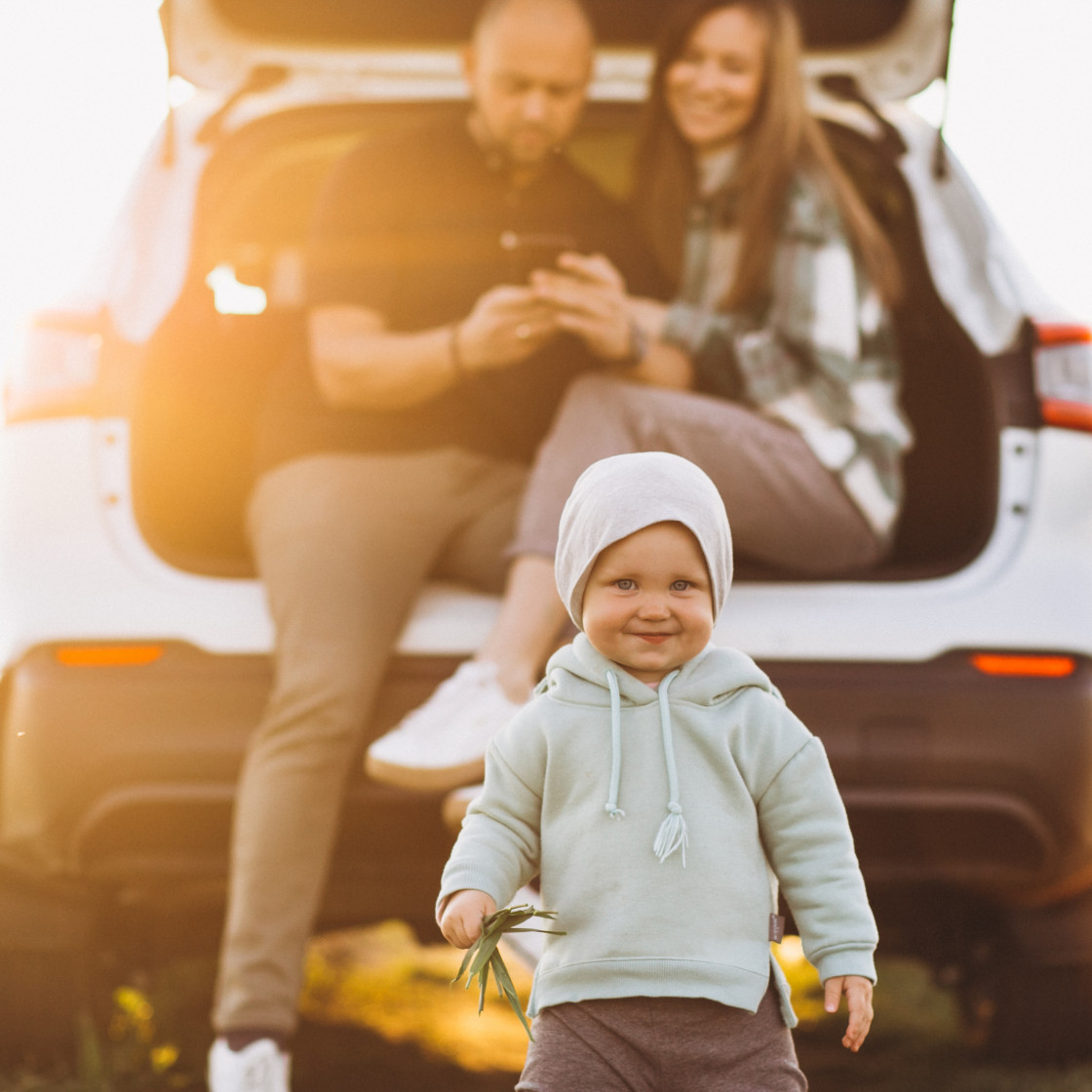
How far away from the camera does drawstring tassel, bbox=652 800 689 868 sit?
1073 mm

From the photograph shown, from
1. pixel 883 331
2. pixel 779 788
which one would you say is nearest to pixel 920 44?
pixel 883 331

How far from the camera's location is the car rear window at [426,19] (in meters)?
3.00

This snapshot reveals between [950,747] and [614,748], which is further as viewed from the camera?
[950,747]

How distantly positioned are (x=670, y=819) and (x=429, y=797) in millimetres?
1016

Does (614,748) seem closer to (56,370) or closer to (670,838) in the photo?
(670,838)

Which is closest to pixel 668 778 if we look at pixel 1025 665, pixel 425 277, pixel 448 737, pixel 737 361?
pixel 448 737

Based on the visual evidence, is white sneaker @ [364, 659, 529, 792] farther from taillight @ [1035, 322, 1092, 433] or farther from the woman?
taillight @ [1035, 322, 1092, 433]

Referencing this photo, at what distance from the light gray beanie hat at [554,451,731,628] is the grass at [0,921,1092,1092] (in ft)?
4.75

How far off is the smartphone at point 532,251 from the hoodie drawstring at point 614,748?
4.58 feet

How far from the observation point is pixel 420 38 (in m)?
3.11

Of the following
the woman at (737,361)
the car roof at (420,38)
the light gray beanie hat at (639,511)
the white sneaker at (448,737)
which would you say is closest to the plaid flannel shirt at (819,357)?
the woman at (737,361)

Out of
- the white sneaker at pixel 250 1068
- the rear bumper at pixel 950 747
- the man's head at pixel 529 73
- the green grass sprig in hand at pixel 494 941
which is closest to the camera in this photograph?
the green grass sprig in hand at pixel 494 941

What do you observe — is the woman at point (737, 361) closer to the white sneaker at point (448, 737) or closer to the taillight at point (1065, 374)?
the white sneaker at point (448, 737)

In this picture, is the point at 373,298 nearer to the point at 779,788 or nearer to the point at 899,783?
the point at 899,783
